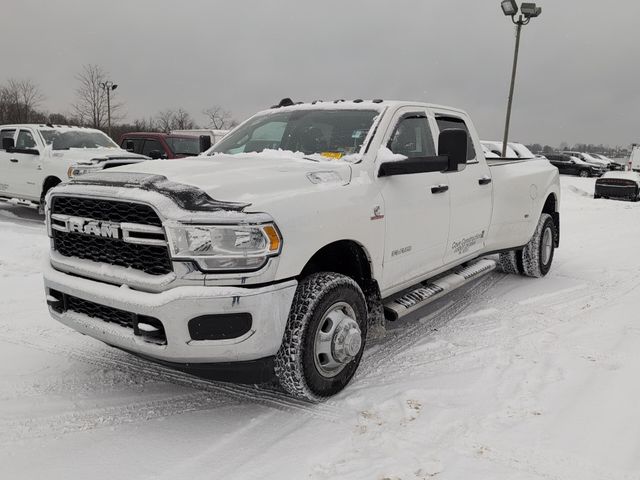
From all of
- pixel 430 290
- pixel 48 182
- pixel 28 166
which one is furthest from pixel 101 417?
pixel 28 166

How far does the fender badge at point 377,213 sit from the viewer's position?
348cm

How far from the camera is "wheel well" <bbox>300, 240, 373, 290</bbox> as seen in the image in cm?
337

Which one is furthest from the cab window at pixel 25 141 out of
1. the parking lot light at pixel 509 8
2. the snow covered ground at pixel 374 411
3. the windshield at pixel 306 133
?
the parking lot light at pixel 509 8

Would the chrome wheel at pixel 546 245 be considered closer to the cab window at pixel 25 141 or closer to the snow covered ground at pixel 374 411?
the snow covered ground at pixel 374 411

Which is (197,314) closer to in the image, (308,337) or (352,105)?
(308,337)

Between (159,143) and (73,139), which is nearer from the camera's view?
(73,139)

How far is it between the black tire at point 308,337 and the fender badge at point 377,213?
0.49m

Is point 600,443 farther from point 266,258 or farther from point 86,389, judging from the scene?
point 86,389

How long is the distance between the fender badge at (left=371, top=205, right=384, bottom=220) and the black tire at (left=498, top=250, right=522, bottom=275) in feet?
10.9

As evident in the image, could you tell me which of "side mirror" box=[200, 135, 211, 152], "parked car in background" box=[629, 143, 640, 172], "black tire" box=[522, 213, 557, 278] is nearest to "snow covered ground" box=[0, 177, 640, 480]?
"black tire" box=[522, 213, 557, 278]

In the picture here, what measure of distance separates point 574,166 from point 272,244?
34.3 meters

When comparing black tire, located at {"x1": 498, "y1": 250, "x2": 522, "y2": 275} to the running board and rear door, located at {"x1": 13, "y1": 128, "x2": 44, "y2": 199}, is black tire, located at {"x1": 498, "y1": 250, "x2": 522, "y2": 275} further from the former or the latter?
rear door, located at {"x1": 13, "y1": 128, "x2": 44, "y2": 199}

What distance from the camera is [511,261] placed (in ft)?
21.2

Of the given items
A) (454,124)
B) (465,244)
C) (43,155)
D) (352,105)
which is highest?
(352,105)
